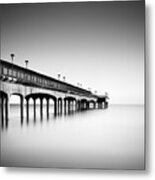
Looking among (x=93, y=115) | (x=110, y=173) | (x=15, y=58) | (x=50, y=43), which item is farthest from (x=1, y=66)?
(x=110, y=173)

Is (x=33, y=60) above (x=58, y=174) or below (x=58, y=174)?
above

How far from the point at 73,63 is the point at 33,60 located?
0.21 meters

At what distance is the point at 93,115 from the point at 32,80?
1.18 feet

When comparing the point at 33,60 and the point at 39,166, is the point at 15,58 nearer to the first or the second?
the point at 33,60

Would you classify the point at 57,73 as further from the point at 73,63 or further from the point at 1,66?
the point at 1,66

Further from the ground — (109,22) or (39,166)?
(109,22)

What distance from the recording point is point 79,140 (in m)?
1.96

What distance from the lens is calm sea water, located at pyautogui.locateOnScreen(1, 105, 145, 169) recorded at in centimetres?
193

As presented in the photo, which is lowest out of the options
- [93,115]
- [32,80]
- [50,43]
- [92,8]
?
[93,115]

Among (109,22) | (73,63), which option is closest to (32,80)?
Result: (73,63)

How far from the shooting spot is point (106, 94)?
1.97 m

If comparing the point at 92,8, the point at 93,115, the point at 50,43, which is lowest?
the point at 93,115

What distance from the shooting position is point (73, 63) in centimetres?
198

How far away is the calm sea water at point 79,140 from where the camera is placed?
193cm
